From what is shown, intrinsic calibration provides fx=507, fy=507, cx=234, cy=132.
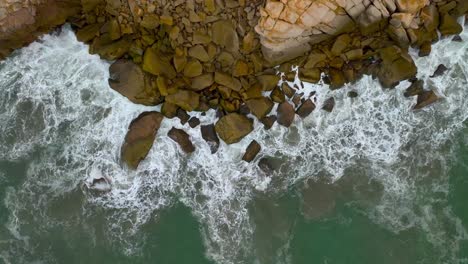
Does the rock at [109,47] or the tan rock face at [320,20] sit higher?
the rock at [109,47]

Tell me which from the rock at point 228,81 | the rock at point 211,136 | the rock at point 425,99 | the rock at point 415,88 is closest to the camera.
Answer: the rock at point 228,81

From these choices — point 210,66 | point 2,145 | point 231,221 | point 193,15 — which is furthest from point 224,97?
point 2,145

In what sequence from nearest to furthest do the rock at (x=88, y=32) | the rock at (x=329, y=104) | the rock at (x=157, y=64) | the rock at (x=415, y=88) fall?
the rock at (x=157, y=64) → the rock at (x=415, y=88) → the rock at (x=329, y=104) → the rock at (x=88, y=32)

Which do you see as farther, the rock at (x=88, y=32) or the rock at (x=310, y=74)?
the rock at (x=88, y=32)

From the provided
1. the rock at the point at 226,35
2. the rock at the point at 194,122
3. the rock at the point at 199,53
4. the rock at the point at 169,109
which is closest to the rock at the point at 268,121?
the rock at the point at 194,122

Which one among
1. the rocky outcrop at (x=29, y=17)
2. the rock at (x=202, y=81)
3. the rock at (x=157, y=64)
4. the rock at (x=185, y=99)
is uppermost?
the rocky outcrop at (x=29, y=17)

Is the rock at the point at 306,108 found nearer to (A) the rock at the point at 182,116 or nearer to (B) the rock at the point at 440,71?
(A) the rock at the point at 182,116

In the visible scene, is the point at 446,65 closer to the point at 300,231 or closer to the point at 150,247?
the point at 300,231
